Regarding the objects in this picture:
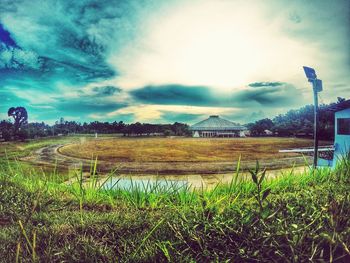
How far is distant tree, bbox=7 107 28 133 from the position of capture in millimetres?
2195

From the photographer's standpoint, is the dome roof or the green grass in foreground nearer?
the green grass in foreground

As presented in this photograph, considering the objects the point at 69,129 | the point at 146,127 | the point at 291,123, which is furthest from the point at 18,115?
the point at 291,123

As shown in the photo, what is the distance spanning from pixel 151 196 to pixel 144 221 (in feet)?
1.59

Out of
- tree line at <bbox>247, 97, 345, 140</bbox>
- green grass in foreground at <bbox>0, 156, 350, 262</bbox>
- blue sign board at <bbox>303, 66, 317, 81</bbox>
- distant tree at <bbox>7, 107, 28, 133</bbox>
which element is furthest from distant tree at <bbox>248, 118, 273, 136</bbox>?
distant tree at <bbox>7, 107, 28, 133</bbox>

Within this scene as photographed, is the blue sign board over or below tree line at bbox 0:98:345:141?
over

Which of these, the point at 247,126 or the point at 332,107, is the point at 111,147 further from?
the point at 332,107

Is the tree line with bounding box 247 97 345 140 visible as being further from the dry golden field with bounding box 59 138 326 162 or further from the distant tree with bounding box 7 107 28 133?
the distant tree with bounding box 7 107 28 133

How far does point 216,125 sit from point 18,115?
1.63 metres

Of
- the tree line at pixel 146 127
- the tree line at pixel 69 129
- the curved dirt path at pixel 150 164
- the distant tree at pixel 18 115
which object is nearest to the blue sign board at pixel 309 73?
the tree line at pixel 146 127

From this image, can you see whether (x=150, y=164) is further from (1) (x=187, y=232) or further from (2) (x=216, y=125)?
(1) (x=187, y=232)

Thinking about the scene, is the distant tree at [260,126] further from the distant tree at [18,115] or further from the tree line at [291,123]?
the distant tree at [18,115]

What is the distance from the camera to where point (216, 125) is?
2182 mm

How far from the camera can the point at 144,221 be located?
1.53 metres

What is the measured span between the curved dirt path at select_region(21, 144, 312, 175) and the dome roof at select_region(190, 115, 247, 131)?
0.46 meters
